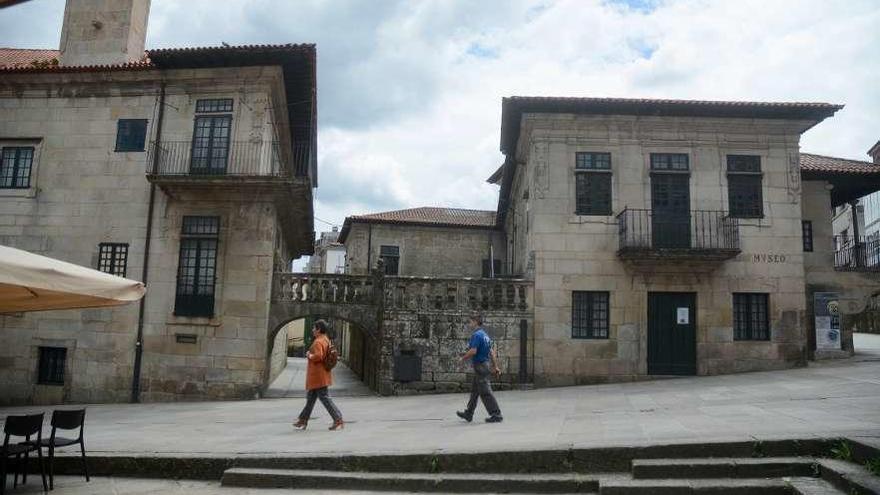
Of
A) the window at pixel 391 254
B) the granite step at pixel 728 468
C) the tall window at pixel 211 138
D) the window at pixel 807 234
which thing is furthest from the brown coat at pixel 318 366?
the window at pixel 391 254

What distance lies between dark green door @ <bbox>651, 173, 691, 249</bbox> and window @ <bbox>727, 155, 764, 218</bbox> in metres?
1.18

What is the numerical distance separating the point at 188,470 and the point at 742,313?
14.0 m

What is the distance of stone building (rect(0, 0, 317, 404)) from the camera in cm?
1481

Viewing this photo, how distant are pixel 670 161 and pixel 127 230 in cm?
1452

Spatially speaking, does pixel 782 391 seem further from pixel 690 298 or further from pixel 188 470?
pixel 188 470

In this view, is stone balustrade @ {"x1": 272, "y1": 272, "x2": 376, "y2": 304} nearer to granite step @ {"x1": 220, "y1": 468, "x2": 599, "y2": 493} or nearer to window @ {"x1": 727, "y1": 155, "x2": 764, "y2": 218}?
granite step @ {"x1": 220, "y1": 468, "x2": 599, "y2": 493}

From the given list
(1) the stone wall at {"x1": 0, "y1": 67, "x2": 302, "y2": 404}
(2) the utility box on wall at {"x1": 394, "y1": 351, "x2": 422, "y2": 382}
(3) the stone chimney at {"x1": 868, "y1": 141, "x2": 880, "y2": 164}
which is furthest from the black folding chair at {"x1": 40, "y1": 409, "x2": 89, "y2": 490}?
(3) the stone chimney at {"x1": 868, "y1": 141, "x2": 880, "y2": 164}

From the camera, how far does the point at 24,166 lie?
15898 millimetres

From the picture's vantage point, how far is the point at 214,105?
15695mm

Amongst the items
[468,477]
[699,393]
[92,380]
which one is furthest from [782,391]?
[92,380]

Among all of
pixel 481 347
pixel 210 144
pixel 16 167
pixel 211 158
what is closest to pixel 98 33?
pixel 16 167

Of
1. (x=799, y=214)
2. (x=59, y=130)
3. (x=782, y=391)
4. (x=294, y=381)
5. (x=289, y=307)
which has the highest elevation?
(x=59, y=130)

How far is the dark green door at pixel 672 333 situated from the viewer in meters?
15.3

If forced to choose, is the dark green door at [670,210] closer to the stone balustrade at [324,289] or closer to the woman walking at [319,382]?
the stone balustrade at [324,289]
